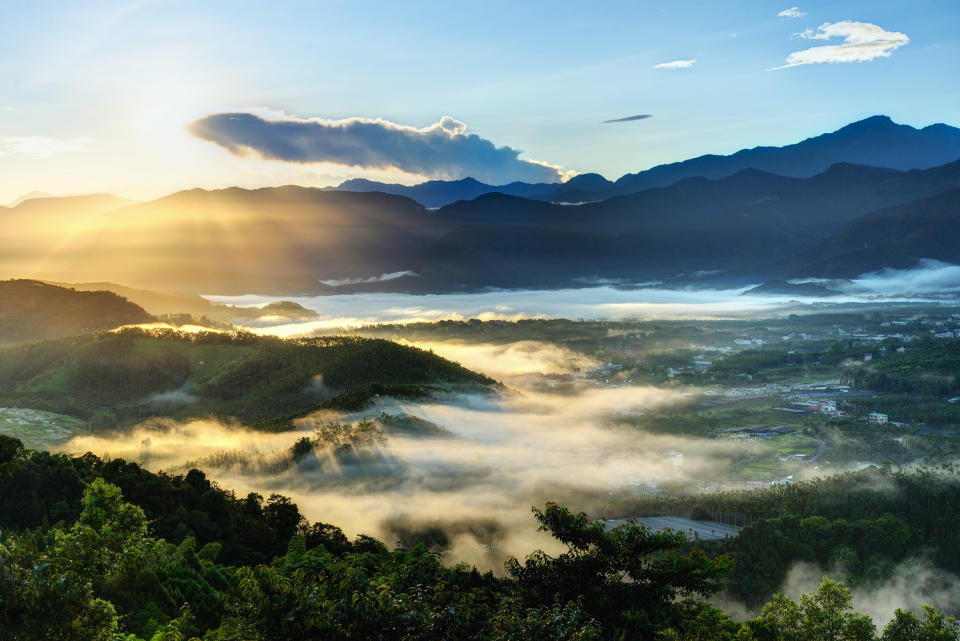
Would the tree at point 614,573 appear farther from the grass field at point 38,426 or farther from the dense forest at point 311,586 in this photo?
the grass field at point 38,426

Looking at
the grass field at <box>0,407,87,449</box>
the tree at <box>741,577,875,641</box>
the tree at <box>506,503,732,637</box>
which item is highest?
the tree at <box>506,503,732,637</box>

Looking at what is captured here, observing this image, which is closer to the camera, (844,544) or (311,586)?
(311,586)

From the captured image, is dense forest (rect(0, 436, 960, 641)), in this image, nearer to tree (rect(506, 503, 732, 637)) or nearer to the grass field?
tree (rect(506, 503, 732, 637))

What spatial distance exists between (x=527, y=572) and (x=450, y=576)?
565cm

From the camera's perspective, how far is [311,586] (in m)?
33.4

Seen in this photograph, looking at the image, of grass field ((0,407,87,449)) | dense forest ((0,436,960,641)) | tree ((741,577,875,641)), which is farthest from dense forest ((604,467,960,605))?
grass field ((0,407,87,449))

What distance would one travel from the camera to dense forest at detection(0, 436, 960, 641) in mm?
29047

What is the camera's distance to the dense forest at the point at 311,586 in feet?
95.3

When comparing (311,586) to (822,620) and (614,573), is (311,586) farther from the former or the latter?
(822,620)

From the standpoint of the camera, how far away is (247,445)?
16025 cm

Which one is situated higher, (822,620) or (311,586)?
(311,586)

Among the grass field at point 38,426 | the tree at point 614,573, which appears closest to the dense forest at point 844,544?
the tree at point 614,573

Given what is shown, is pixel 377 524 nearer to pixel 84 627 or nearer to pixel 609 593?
pixel 609 593

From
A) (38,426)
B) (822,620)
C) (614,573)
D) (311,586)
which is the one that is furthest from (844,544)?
(38,426)
